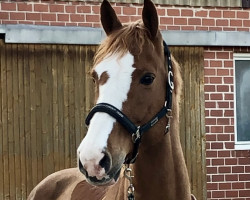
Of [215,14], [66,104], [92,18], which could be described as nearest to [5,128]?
[66,104]

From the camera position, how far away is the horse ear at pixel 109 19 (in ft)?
9.95

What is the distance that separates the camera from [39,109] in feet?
20.7

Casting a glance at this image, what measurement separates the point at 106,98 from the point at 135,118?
0.20 m

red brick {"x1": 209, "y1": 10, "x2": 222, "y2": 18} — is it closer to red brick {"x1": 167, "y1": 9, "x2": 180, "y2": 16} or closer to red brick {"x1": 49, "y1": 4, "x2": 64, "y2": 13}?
red brick {"x1": 167, "y1": 9, "x2": 180, "y2": 16}

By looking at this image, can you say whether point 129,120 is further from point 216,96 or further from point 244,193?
point 244,193

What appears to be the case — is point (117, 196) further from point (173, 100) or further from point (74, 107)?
point (74, 107)

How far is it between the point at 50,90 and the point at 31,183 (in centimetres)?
111

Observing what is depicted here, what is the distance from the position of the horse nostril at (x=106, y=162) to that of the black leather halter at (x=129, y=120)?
0.21 metres

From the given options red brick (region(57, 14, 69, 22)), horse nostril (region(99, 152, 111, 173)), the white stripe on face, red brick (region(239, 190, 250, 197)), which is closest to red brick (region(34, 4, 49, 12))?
red brick (region(57, 14, 69, 22))

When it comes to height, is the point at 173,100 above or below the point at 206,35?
below

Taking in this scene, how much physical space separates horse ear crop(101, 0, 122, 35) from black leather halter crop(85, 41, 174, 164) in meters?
0.31

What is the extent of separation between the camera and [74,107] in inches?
253

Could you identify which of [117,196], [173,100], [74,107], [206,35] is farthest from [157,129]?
[206,35]

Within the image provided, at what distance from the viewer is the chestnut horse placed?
8.17 ft
